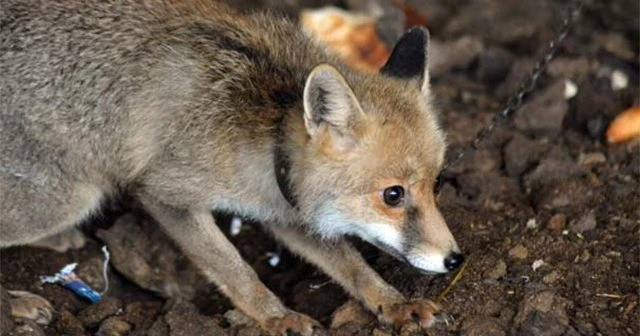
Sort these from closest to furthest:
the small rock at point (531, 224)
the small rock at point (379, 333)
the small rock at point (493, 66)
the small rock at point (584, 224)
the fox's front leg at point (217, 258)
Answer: the small rock at point (379, 333) → the fox's front leg at point (217, 258) → the small rock at point (584, 224) → the small rock at point (531, 224) → the small rock at point (493, 66)

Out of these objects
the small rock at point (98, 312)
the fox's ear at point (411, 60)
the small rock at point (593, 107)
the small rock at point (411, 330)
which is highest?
the fox's ear at point (411, 60)

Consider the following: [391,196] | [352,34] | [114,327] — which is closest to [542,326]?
[391,196]

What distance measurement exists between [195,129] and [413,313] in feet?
5.04

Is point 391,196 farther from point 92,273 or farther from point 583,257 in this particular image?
point 92,273

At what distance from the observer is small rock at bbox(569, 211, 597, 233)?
6758mm

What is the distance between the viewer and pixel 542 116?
26.6 feet

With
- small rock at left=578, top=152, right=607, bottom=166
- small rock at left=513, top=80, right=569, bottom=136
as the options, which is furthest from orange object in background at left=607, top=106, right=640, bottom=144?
small rock at left=513, top=80, right=569, bottom=136

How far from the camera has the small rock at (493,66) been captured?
8945mm

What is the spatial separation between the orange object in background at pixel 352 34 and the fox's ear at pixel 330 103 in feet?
8.79

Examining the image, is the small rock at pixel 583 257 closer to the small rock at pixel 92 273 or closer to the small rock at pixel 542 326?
the small rock at pixel 542 326

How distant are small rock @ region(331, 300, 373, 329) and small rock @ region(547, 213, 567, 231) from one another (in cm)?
123

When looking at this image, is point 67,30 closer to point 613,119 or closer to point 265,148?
point 265,148

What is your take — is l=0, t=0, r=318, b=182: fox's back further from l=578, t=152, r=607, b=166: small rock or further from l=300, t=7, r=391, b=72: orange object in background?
l=300, t=7, r=391, b=72: orange object in background

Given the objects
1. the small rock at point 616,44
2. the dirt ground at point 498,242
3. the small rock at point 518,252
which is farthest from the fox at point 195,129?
the small rock at point 616,44
